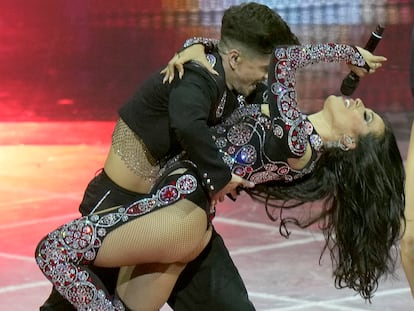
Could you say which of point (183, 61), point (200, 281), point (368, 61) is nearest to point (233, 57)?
point (183, 61)

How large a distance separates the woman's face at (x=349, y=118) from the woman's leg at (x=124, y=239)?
46cm

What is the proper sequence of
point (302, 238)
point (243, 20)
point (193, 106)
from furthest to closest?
point (302, 238)
point (243, 20)
point (193, 106)

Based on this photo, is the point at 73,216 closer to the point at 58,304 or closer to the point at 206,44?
the point at 58,304

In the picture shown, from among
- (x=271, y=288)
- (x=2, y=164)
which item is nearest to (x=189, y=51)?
(x=271, y=288)

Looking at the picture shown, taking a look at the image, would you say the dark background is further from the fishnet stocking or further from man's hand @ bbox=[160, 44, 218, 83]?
the fishnet stocking

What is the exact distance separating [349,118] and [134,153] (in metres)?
0.67

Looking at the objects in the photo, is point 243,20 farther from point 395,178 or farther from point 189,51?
point 395,178

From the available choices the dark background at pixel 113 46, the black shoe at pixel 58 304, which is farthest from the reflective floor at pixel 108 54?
the black shoe at pixel 58 304

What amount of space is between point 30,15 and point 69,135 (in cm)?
94

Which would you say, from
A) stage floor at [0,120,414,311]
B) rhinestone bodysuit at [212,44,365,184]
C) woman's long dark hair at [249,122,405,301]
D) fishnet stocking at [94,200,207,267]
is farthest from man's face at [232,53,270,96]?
stage floor at [0,120,414,311]

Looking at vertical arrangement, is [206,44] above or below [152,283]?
above

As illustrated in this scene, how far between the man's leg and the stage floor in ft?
3.28

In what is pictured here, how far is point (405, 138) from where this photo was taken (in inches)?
289

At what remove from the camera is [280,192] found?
332 cm
